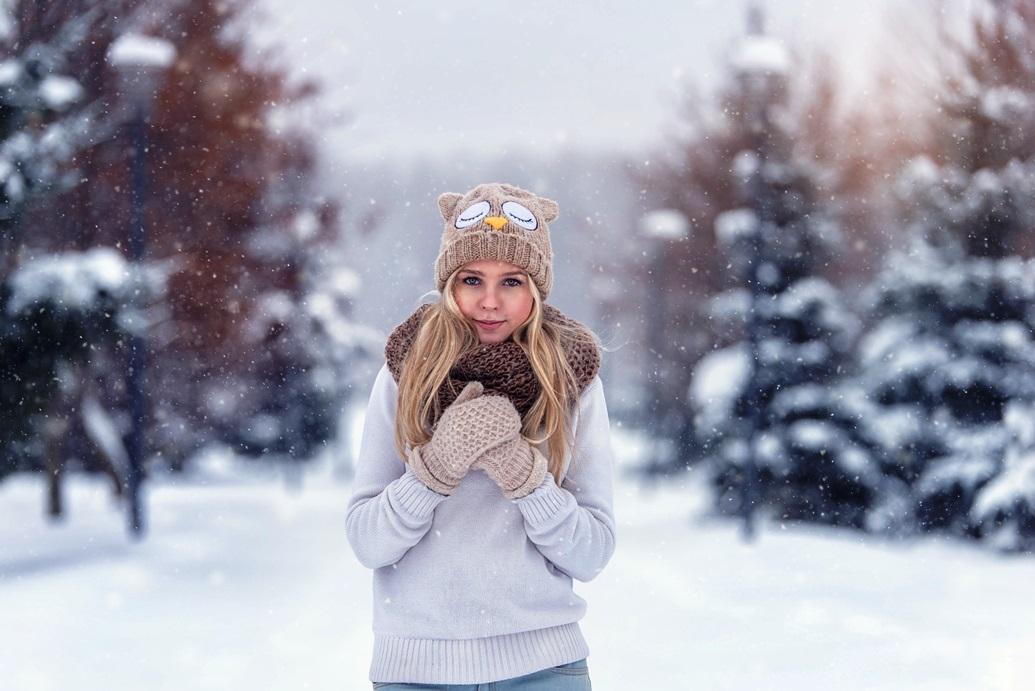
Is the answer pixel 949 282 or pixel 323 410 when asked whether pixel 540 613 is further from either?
pixel 323 410

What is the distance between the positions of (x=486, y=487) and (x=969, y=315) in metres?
11.2

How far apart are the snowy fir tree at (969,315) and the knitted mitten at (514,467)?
1043 cm

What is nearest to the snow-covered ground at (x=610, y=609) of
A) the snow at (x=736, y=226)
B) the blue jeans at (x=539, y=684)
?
the snow at (x=736, y=226)

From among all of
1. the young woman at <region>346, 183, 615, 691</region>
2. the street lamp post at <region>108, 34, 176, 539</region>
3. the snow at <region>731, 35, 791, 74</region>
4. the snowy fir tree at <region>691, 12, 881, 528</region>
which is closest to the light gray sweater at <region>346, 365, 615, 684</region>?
the young woman at <region>346, 183, 615, 691</region>

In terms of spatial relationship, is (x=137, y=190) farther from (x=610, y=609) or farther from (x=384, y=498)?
(x=384, y=498)

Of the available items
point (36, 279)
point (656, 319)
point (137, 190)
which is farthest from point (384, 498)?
point (656, 319)

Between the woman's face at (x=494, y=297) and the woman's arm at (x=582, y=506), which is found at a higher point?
the woman's face at (x=494, y=297)

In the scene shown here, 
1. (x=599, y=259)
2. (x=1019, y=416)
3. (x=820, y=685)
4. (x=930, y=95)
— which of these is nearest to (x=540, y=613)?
(x=820, y=685)

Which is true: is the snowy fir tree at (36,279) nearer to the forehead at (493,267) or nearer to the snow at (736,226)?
the snow at (736,226)

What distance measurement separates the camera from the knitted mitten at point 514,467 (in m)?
2.05

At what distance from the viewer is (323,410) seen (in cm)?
1909

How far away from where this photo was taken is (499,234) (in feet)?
7.33

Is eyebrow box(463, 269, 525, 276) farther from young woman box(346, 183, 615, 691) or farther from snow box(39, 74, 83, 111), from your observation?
snow box(39, 74, 83, 111)

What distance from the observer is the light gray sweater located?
2148 mm
